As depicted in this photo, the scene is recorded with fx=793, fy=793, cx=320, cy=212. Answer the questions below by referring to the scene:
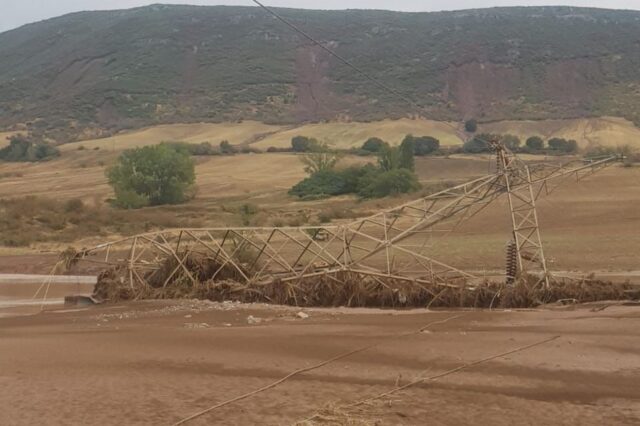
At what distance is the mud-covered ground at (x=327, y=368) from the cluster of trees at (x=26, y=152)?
93.2 meters

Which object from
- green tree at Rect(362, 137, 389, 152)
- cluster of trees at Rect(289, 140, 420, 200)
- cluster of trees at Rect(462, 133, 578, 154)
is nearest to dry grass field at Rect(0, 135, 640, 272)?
cluster of trees at Rect(289, 140, 420, 200)

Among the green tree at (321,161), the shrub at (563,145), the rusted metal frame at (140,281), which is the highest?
the rusted metal frame at (140,281)

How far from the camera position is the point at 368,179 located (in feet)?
203

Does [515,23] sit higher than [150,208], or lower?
higher

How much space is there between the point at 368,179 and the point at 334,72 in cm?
10271

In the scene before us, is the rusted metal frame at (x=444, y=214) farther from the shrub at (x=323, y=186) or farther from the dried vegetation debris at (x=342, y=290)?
the shrub at (x=323, y=186)

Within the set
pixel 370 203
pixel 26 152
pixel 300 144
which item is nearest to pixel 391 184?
pixel 370 203

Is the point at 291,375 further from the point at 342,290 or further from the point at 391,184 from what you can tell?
the point at 391,184

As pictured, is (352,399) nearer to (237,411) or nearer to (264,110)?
(237,411)

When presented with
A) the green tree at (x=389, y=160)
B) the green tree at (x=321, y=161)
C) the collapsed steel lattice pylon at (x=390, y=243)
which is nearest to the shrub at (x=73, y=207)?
the green tree at (x=321, y=161)

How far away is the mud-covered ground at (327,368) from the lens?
923 centimetres

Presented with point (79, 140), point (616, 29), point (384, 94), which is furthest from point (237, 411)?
point (616, 29)

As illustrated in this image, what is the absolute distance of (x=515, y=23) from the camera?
551ft

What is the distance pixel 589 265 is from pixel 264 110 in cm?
11640
